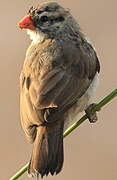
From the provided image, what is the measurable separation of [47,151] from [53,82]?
0.53m

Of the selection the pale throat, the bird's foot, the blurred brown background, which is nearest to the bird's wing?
the bird's foot

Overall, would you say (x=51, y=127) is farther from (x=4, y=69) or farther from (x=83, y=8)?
(x=83, y=8)

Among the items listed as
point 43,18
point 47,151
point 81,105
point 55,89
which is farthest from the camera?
point 43,18

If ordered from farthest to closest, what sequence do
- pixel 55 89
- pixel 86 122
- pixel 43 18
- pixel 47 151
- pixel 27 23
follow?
pixel 86 122
pixel 43 18
pixel 27 23
pixel 55 89
pixel 47 151

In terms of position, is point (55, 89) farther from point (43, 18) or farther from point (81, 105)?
point (43, 18)

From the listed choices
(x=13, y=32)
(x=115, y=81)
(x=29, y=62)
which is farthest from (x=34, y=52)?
(x=13, y=32)

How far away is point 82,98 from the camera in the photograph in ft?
22.3

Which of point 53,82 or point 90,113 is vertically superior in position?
point 53,82

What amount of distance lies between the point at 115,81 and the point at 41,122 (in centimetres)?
575

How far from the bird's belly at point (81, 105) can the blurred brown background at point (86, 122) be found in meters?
3.86

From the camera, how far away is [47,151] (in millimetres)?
6312

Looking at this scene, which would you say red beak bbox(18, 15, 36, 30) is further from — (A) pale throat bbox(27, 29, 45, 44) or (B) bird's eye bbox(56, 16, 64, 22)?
(B) bird's eye bbox(56, 16, 64, 22)

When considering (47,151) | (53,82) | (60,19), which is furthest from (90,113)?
(60,19)

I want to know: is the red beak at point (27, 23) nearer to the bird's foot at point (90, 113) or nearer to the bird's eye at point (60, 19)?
the bird's eye at point (60, 19)
